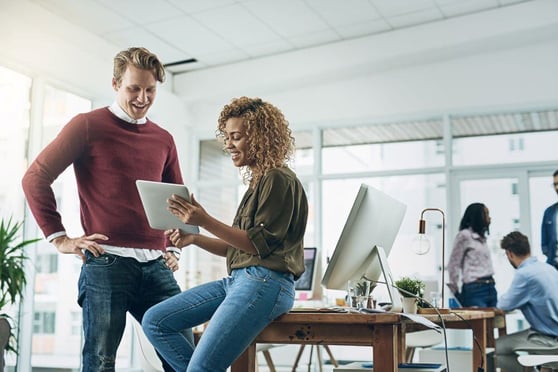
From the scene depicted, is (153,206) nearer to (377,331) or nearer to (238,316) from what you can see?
(238,316)

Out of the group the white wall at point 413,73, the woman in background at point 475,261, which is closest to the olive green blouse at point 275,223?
the woman in background at point 475,261

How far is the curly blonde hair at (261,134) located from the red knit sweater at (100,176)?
1.16 ft

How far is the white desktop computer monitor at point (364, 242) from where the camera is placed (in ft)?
7.39

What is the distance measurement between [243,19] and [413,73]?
1807mm

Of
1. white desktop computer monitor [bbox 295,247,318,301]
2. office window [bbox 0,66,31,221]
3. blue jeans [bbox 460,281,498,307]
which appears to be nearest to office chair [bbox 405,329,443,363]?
blue jeans [bbox 460,281,498,307]

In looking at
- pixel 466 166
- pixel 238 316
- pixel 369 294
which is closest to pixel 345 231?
pixel 369 294

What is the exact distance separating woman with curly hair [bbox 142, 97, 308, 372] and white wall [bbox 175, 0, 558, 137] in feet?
14.9

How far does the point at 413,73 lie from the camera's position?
691 cm

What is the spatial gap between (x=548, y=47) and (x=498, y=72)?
482 millimetres

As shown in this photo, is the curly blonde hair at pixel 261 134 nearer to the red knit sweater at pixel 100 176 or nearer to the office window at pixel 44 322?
the red knit sweater at pixel 100 176

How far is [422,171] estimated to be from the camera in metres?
6.92

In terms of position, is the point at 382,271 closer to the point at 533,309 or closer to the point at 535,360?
the point at 535,360

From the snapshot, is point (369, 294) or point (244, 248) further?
point (369, 294)

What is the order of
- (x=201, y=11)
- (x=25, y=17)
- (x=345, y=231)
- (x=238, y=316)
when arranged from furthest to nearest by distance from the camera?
(x=201, y=11) → (x=25, y=17) → (x=345, y=231) → (x=238, y=316)
